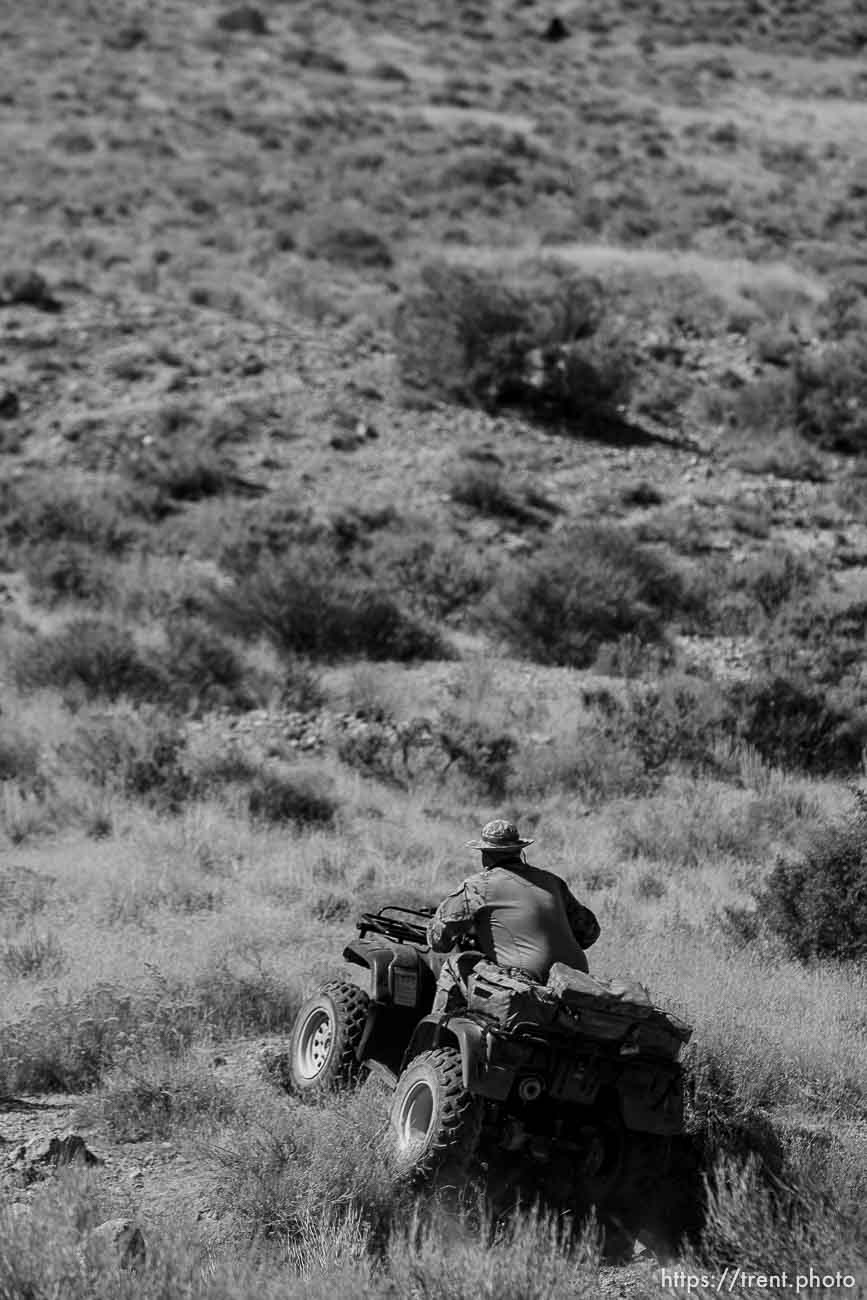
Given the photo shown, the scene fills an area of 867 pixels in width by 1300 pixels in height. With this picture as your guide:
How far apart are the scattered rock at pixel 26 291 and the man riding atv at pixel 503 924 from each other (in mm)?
19887

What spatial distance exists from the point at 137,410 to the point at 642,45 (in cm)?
4029

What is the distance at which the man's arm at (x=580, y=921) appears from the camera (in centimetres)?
667

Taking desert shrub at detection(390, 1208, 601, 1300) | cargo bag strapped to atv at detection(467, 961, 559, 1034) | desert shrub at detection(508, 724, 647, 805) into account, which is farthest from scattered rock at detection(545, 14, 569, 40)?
desert shrub at detection(390, 1208, 601, 1300)

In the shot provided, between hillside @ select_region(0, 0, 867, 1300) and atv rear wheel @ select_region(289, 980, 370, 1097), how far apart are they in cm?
24

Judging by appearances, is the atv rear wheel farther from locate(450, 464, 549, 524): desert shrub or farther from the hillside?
locate(450, 464, 549, 524): desert shrub

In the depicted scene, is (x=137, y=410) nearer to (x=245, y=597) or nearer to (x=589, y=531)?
(x=245, y=597)

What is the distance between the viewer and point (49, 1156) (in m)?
5.93

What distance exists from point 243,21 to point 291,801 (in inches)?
1842

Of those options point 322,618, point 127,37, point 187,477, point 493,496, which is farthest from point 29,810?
point 127,37

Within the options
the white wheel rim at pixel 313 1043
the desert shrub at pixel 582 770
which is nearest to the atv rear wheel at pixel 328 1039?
the white wheel rim at pixel 313 1043

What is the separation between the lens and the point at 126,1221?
519 cm

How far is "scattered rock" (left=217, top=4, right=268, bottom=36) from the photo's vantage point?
5025 centimetres

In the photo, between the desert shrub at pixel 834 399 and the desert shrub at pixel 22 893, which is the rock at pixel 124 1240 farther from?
the desert shrub at pixel 834 399

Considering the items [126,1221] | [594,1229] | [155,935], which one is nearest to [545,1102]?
[594,1229]
